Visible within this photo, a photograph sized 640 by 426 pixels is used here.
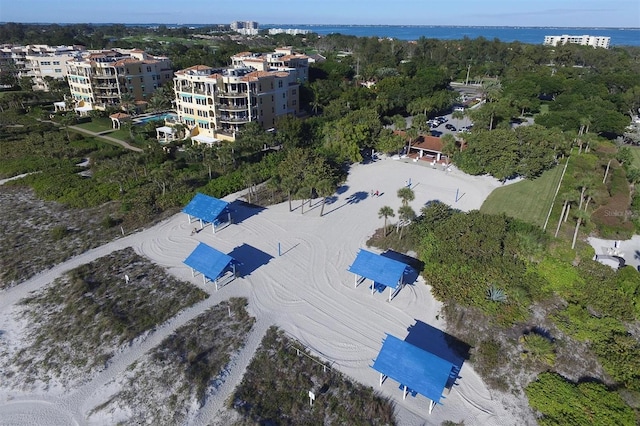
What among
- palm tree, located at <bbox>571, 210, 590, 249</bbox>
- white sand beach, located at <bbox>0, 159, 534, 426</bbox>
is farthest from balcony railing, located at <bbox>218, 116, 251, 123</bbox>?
palm tree, located at <bbox>571, 210, 590, 249</bbox>

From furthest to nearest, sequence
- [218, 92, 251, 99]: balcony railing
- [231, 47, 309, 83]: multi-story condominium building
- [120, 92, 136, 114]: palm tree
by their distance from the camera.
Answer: [231, 47, 309, 83]: multi-story condominium building → [120, 92, 136, 114]: palm tree → [218, 92, 251, 99]: balcony railing

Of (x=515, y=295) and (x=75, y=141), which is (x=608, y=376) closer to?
(x=515, y=295)

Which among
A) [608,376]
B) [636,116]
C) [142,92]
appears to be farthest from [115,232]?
[636,116]

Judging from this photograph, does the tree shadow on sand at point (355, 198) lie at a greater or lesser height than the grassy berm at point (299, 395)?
greater

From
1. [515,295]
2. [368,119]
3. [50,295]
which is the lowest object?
[50,295]

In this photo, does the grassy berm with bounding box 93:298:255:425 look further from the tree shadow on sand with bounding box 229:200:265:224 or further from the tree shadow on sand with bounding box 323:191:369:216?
the tree shadow on sand with bounding box 323:191:369:216

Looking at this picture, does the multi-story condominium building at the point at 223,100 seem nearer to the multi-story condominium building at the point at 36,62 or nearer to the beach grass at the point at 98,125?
the beach grass at the point at 98,125

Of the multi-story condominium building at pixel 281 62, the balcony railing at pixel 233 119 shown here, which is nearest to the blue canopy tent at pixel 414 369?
the balcony railing at pixel 233 119
